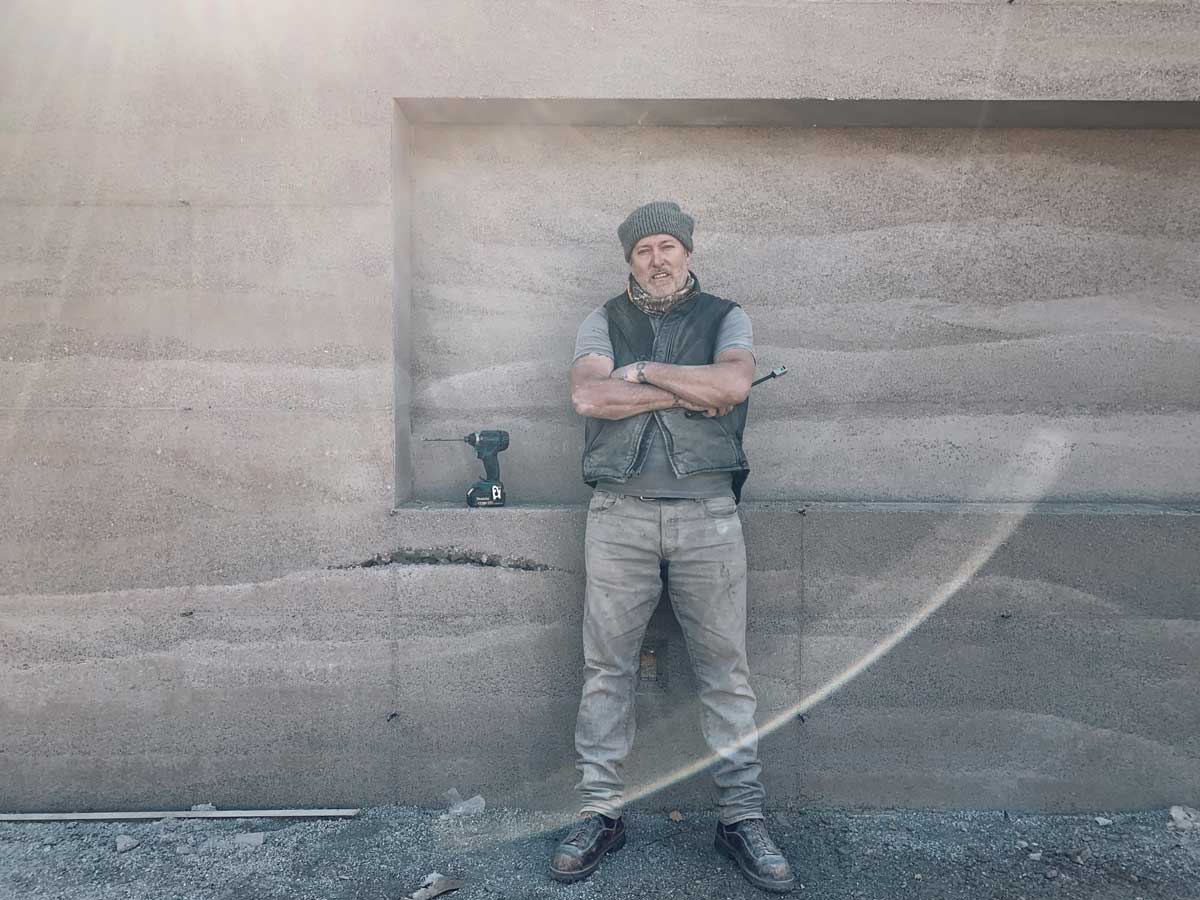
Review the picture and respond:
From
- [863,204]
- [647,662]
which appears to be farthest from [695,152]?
[647,662]

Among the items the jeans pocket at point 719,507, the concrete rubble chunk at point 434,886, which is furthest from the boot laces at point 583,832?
the jeans pocket at point 719,507

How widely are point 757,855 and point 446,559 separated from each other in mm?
1761

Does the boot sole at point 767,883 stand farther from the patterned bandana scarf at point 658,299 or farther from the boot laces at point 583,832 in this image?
the patterned bandana scarf at point 658,299

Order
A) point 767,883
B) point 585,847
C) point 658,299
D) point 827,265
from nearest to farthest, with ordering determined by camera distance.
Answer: point 767,883 < point 585,847 < point 658,299 < point 827,265

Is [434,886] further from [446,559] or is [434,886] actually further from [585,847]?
[446,559]

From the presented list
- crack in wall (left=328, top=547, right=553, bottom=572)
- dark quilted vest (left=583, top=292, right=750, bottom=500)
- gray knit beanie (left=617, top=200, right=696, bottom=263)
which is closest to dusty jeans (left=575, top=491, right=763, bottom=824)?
dark quilted vest (left=583, top=292, right=750, bottom=500)

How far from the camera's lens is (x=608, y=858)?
11.2 feet

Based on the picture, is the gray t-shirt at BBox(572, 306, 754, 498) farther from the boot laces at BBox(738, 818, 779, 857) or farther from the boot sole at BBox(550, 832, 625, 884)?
the boot sole at BBox(550, 832, 625, 884)

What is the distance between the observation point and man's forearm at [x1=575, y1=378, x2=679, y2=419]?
128 inches

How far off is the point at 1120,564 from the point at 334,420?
3.56 m

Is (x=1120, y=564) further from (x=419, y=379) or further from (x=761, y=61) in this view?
(x=419, y=379)

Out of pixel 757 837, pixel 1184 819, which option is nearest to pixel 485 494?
pixel 757 837

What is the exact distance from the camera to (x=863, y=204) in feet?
13.4

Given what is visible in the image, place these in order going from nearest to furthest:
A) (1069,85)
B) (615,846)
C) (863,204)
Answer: (615,846) < (1069,85) < (863,204)
